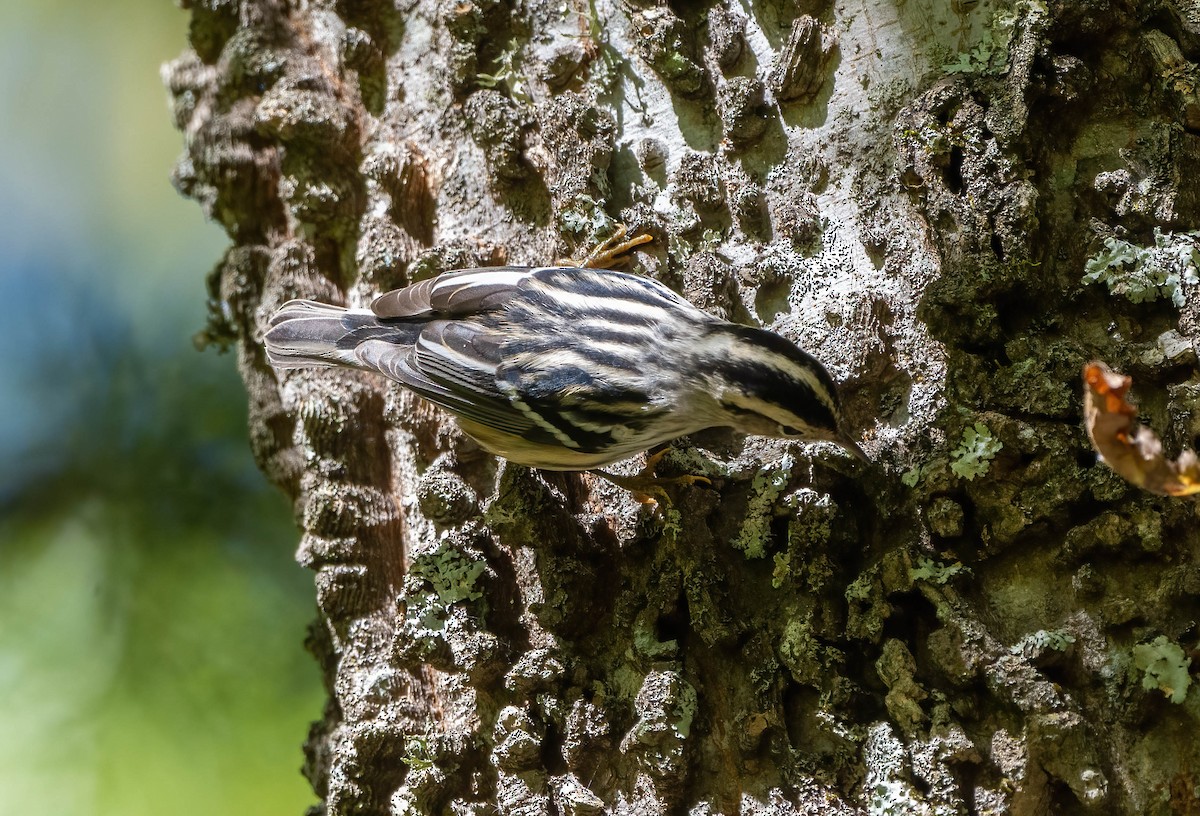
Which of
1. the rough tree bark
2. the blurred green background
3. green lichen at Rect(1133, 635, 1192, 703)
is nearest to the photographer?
green lichen at Rect(1133, 635, 1192, 703)

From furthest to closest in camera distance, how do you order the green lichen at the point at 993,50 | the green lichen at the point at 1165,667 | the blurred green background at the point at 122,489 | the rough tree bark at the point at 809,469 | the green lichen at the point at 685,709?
the blurred green background at the point at 122,489 → the green lichen at the point at 993,50 → the green lichen at the point at 685,709 → the rough tree bark at the point at 809,469 → the green lichen at the point at 1165,667

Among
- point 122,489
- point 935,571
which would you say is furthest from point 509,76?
point 122,489

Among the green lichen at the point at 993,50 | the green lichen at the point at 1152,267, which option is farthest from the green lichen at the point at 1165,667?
the green lichen at the point at 993,50

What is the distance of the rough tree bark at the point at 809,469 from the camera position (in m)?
1.75

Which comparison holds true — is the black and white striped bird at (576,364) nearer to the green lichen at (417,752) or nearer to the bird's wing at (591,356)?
the bird's wing at (591,356)

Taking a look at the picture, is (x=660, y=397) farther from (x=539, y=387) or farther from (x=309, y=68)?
(x=309, y=68)

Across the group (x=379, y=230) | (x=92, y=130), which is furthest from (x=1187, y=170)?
(x=92, y=130)

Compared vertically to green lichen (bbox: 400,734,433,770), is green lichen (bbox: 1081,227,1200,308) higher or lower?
higher

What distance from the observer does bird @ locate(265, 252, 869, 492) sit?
6.83 feet

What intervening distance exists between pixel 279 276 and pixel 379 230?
413 mm

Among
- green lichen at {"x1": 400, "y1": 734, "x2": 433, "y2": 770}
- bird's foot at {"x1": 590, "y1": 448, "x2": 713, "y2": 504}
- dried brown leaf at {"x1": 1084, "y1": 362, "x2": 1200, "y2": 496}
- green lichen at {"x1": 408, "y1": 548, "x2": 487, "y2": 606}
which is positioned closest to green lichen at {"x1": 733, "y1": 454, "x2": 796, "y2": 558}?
bird's foot at {"x1": 590, "y1": 448, "x2": 713, "y2": 504}

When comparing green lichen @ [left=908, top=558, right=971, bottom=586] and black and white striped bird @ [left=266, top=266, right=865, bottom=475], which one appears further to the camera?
black and white striped bird @ [left=266, top=266, right=865, bottom=475]

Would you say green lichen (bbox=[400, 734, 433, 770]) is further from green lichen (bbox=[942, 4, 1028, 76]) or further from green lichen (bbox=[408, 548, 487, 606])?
green lichen (bbox=[942, 4, 1028, 76])

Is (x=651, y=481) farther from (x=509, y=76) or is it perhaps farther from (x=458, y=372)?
(x=509, y=76)
